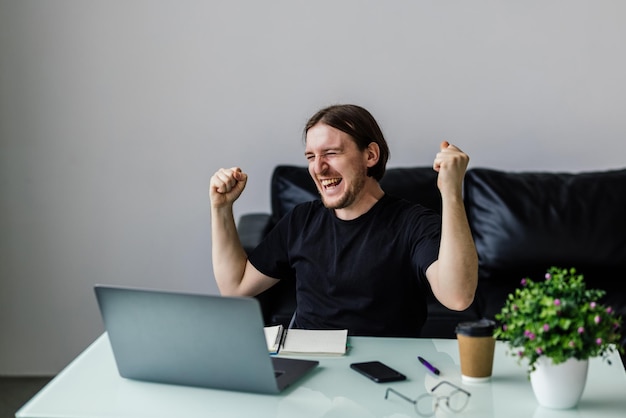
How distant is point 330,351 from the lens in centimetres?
180

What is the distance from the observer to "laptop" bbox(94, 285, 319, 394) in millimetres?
1519

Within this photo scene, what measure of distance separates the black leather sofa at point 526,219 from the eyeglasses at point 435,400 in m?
1.53

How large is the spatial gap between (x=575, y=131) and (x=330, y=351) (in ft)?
7.19

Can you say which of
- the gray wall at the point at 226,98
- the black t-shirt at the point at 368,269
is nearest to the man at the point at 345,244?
the black t-shirt at the point at 368,269

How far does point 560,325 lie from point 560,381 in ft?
0.34

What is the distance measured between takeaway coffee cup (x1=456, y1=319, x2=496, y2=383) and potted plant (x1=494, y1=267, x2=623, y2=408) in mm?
117

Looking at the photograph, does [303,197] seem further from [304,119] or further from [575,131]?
[575,131]

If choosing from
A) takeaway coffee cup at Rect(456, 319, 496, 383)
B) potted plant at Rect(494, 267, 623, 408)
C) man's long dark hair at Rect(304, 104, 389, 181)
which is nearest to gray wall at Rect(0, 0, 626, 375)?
man's long dark hair at Rect(304, 104, 389, 181)

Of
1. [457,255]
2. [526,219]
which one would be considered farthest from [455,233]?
[526,219]

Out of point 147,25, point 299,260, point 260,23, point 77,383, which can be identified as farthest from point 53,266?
point 77,383

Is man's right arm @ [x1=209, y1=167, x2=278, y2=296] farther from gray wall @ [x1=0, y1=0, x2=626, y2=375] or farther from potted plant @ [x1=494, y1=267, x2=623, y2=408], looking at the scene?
gray wall @ [x1=0, y1=0, x2=626, y2=375]

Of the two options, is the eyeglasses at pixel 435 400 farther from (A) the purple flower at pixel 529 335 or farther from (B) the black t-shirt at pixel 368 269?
(B) the black t-shirt at pixel 368 269

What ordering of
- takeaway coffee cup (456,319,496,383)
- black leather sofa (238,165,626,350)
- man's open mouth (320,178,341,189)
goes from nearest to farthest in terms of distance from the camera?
takeaway coffee cup (456,319,496,383), man's open mouth (320,178,341,189), black leather sofa (238,165,626,350)

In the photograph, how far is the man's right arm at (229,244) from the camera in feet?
7.10
